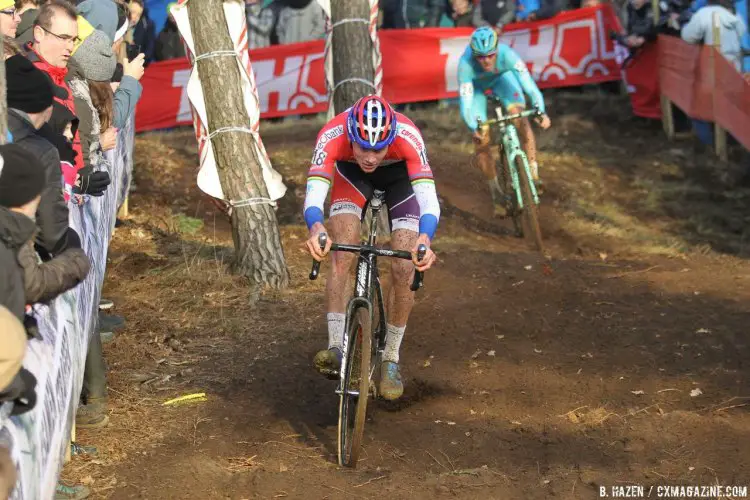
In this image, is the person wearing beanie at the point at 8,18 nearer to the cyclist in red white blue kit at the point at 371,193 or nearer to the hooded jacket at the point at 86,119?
the hooded jacket at the point at 86,119

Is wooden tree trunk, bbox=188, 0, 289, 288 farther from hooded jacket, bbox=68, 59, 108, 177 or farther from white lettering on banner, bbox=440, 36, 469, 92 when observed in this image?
white lettering on banner, bbox=440, 36, 469, 92

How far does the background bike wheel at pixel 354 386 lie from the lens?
19.5ft

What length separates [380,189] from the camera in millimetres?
7137

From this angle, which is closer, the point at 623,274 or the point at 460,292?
the point at 460,292

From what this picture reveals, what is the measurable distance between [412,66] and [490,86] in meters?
5.57

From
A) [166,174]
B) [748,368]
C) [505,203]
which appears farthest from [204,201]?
[748,368]

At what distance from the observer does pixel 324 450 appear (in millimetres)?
6500

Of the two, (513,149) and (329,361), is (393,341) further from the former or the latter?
(513,149)

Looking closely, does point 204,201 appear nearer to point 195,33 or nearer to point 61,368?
point 195,33

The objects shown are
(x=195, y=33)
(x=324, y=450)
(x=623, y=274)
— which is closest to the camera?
(x=324, y=450)

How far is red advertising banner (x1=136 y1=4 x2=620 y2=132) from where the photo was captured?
1753 cm

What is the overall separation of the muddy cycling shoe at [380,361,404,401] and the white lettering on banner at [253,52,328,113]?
11255 millimetres

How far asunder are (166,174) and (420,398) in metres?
7.68

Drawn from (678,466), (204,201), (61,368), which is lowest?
(204,201)
